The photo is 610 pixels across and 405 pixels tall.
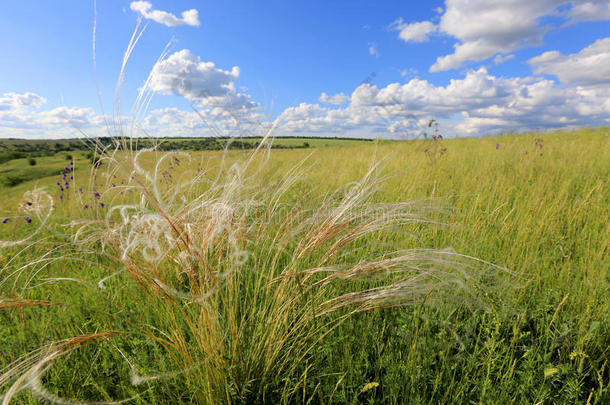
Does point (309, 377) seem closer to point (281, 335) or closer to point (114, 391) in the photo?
point (281, 335)

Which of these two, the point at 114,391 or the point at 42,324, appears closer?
the point at 114,391

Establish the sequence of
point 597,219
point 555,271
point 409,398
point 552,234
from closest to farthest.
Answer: point 409,398 < point 555,271 < point 552,234 < point 597,219

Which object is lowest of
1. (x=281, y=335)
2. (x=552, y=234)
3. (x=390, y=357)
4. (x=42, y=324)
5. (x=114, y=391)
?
(x=114, y=391)

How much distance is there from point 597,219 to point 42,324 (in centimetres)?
453

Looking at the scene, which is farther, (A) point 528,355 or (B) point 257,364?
(A) point 528,355

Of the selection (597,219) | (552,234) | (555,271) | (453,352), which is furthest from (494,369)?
(597,219)

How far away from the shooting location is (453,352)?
1572 mm

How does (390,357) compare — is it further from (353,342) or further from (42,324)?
(42,324)

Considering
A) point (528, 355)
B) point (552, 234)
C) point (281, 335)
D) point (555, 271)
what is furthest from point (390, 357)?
point (552, 234)

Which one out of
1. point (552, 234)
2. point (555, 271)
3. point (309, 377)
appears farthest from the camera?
point (552, 234)

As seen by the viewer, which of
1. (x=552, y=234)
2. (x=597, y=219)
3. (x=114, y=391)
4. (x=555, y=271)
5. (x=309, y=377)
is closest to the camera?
(x=309, y=377)

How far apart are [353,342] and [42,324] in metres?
1.94

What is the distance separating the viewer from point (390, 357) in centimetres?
140

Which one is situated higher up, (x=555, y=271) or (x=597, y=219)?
(x=597, y=219)
